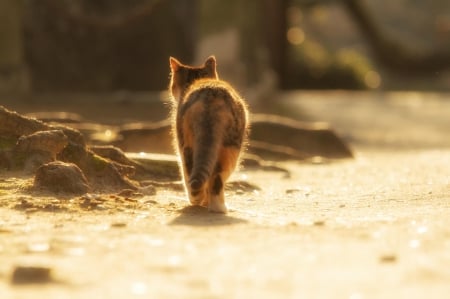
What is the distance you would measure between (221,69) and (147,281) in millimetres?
12312

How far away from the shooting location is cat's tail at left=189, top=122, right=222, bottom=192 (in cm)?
568

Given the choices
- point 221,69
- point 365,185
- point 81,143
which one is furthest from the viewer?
point 221,69

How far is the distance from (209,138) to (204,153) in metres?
0.10

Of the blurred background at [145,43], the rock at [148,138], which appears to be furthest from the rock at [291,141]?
the blurred background at [145,43]

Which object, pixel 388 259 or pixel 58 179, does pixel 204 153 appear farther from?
pixel 388 259

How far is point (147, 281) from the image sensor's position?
155 inches

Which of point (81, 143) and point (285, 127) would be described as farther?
point (285, 127)

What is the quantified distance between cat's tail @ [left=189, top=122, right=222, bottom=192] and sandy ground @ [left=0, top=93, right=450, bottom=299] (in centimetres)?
21

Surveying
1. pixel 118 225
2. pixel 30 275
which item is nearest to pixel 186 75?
pixel 118 225

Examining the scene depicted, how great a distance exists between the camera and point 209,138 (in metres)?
5.82

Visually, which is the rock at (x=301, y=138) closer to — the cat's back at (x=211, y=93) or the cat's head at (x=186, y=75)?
the cat's head at (x=186, y=75)

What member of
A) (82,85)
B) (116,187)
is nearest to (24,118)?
(116,187)

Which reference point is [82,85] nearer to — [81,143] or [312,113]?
[312,113]

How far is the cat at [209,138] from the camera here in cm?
577
